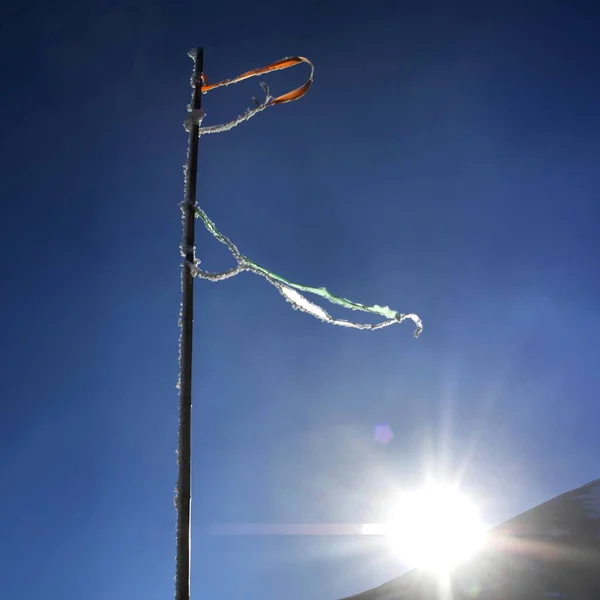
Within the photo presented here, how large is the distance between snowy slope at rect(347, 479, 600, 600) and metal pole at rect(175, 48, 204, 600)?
36.1 meters

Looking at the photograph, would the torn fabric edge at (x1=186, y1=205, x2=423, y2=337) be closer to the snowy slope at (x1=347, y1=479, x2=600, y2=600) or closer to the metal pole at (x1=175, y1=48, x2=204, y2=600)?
the metal pole at (x1=175, y1=48, x2=204, y2=600)

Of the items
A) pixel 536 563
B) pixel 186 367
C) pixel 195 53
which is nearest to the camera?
pixel 186 367

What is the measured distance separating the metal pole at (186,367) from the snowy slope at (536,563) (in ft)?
118

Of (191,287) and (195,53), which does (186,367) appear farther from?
(195,53)

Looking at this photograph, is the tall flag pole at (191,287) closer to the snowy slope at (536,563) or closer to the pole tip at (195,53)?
the pole tip at (195,53)

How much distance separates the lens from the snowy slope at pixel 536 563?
31.7 metres

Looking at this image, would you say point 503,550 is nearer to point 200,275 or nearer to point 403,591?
point 403,591

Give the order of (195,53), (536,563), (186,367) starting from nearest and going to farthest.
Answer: (186,367) → (195,53) → (536,563)

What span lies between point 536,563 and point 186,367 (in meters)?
40.5

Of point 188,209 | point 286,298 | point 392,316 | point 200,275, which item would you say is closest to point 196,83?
point 188,209

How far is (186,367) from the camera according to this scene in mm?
3912

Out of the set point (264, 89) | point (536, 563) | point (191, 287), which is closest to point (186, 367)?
point (191, 287)

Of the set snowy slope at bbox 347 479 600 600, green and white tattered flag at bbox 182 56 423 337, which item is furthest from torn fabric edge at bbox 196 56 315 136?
snowy slope at bbox 347 479 600 600

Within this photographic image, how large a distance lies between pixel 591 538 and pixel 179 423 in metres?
42.8
